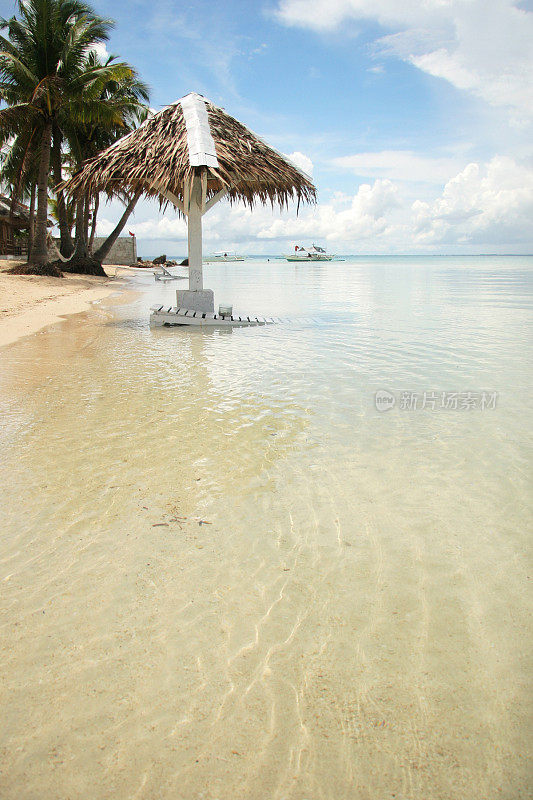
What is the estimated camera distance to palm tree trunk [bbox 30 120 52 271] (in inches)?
734

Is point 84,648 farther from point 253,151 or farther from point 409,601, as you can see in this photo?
point 253,151

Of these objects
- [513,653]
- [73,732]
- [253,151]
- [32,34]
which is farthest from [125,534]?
[32,34]

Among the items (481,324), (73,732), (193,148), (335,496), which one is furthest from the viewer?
(481,324)

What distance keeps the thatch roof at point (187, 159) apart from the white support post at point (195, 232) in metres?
0.37

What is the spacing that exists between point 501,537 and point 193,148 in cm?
913

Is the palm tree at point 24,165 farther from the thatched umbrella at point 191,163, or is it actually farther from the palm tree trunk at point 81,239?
the thatched umbrella at point 191,163

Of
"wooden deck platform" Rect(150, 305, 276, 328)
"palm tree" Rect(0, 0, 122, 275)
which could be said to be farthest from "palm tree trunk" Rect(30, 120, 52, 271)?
"wooden deck platform" Rect(150, 305, 276, 328)

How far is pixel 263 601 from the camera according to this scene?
7.09 ft

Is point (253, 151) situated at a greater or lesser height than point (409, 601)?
greater

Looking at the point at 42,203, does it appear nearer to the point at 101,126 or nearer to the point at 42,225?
the point at 42,225

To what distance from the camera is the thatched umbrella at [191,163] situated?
971 cm

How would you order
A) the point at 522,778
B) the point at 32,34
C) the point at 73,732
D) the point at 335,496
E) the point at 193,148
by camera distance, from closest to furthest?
the point at 522,778 → the point at 73,732 → the point at 335,496 → the point at 193,148 → the point at 32,34

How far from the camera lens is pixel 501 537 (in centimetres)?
268

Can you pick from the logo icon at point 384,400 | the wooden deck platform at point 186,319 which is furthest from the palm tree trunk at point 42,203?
the logo icon at point 384,400
